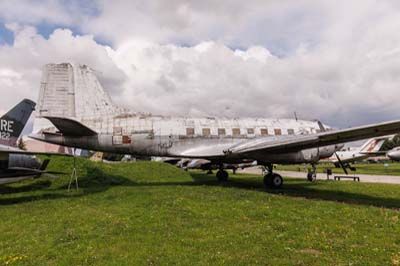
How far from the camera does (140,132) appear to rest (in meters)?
18.4

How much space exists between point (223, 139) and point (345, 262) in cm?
1367

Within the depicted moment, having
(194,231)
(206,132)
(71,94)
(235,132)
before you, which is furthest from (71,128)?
(194,231)

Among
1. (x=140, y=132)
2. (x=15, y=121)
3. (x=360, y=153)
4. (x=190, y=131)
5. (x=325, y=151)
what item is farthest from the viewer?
(x=360, y=153)

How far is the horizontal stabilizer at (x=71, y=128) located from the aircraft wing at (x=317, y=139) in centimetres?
788

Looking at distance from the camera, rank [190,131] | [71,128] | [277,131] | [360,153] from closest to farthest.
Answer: [71,128]
[190,131]
[277,131]
[360,153]

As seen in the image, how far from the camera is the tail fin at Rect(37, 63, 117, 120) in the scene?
17547mm

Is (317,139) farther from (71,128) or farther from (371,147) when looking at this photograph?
(371,147)

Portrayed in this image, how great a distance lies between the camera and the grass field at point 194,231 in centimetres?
646

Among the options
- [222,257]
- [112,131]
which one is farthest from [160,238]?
[112,131]

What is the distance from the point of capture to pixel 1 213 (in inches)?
453

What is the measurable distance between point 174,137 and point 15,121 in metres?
8.92

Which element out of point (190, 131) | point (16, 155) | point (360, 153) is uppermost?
point (190, 131)

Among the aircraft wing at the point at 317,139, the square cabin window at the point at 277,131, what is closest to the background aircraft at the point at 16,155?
the aircraft wing at the point at 317,139

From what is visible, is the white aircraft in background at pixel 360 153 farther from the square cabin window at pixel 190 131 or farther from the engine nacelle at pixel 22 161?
the engine nacelle at pixel 22 161
